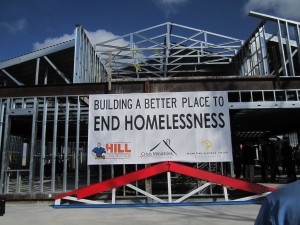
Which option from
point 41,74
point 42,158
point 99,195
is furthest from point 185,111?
point 41,74

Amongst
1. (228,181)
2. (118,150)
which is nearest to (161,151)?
(118,150)

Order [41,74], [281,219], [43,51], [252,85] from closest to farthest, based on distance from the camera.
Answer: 1. [281,219]
2. [252,85]
3. [43,51]
4. [41,74]

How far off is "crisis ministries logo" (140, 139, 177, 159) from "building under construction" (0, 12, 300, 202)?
88 cm

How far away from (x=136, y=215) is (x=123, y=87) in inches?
172

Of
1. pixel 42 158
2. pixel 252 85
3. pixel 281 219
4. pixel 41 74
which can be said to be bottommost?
pixel 281 219

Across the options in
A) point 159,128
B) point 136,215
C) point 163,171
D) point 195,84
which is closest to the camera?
point 136,215

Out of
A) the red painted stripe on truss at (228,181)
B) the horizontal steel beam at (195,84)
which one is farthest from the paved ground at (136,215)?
the horizontal steel beam at (195,84)

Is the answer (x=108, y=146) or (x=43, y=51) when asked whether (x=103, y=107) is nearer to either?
(x=108, y=146)

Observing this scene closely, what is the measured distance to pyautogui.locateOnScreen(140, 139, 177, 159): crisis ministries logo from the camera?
9422 millimetres

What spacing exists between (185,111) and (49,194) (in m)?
4.96

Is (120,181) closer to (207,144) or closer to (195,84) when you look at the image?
(207,144)

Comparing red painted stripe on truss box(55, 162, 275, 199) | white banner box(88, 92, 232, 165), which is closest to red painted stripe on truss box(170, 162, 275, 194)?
red painted stripe on truss box(55, 162, 275, 199)

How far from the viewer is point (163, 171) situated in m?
8.78

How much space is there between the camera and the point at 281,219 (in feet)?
6.21
